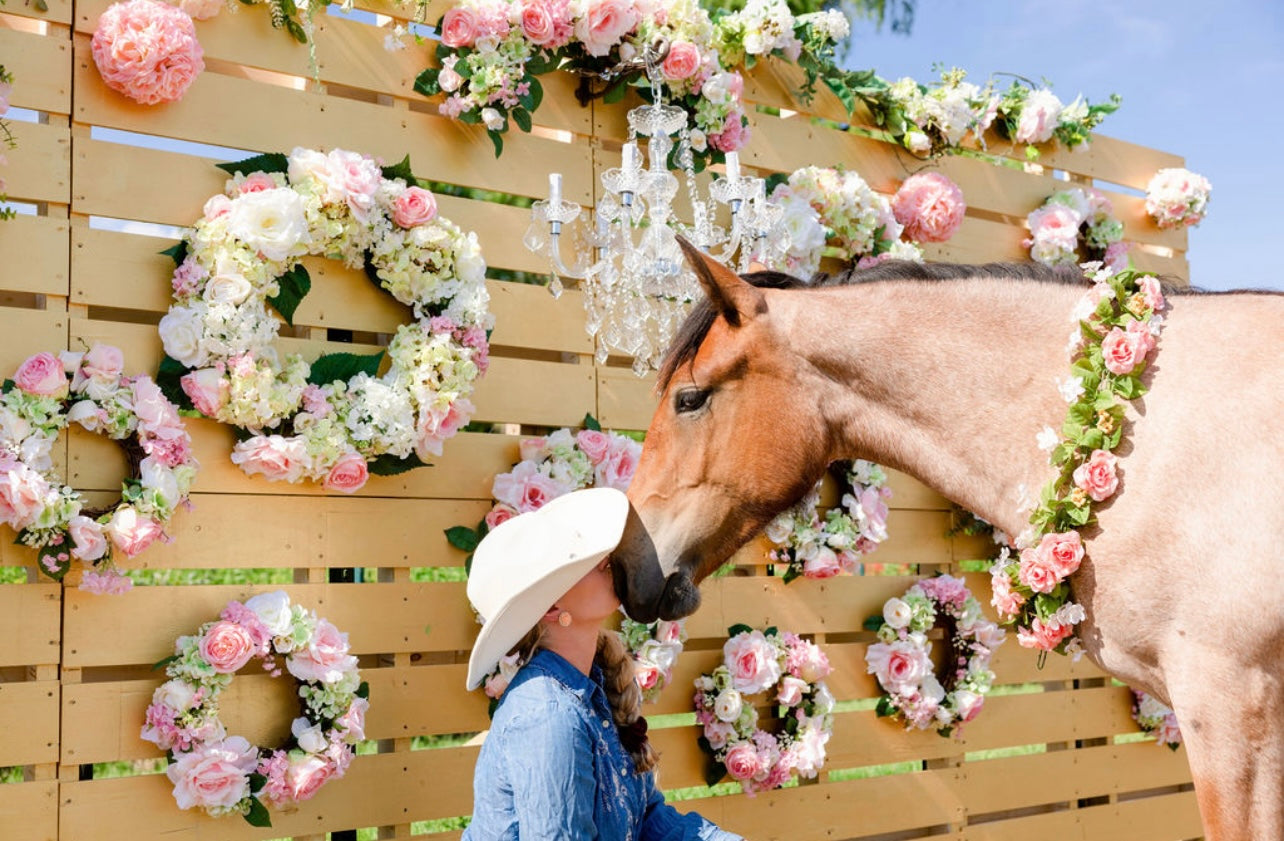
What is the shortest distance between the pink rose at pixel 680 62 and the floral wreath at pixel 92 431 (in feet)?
6.83

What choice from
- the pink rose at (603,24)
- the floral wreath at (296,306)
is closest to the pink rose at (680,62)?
the pink rose at (603,24)

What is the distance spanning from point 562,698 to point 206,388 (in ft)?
5.19

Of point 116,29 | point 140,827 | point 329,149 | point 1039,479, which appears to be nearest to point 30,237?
point 116,29

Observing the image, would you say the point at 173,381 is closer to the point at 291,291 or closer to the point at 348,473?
the point at 291,291

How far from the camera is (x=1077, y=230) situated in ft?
17.1

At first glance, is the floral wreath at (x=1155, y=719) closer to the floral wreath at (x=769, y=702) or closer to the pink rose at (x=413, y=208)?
the floral wreath at (x=769, y=702)

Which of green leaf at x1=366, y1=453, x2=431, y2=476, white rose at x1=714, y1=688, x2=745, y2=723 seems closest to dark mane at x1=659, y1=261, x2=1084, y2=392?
green leaf at x1=366, y1=453, x2=431, y2=476

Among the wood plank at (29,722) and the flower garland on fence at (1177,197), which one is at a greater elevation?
the flower garland on fence at (1177,197)

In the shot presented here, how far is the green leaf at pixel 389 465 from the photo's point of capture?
341cm

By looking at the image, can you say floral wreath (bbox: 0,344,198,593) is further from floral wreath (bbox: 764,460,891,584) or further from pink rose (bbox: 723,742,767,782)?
floral wreath (bbox: 764,460,891,584)

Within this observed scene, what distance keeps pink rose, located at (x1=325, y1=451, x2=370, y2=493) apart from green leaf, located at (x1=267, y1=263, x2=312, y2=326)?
0.47 meters

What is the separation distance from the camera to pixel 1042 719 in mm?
4918

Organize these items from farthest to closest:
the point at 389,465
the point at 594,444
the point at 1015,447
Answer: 1. the point at 594,444
2. the point at 389,465
3. the point at 1015,447

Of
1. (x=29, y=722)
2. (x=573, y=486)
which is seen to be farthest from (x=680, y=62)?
(x=29, y=722)
